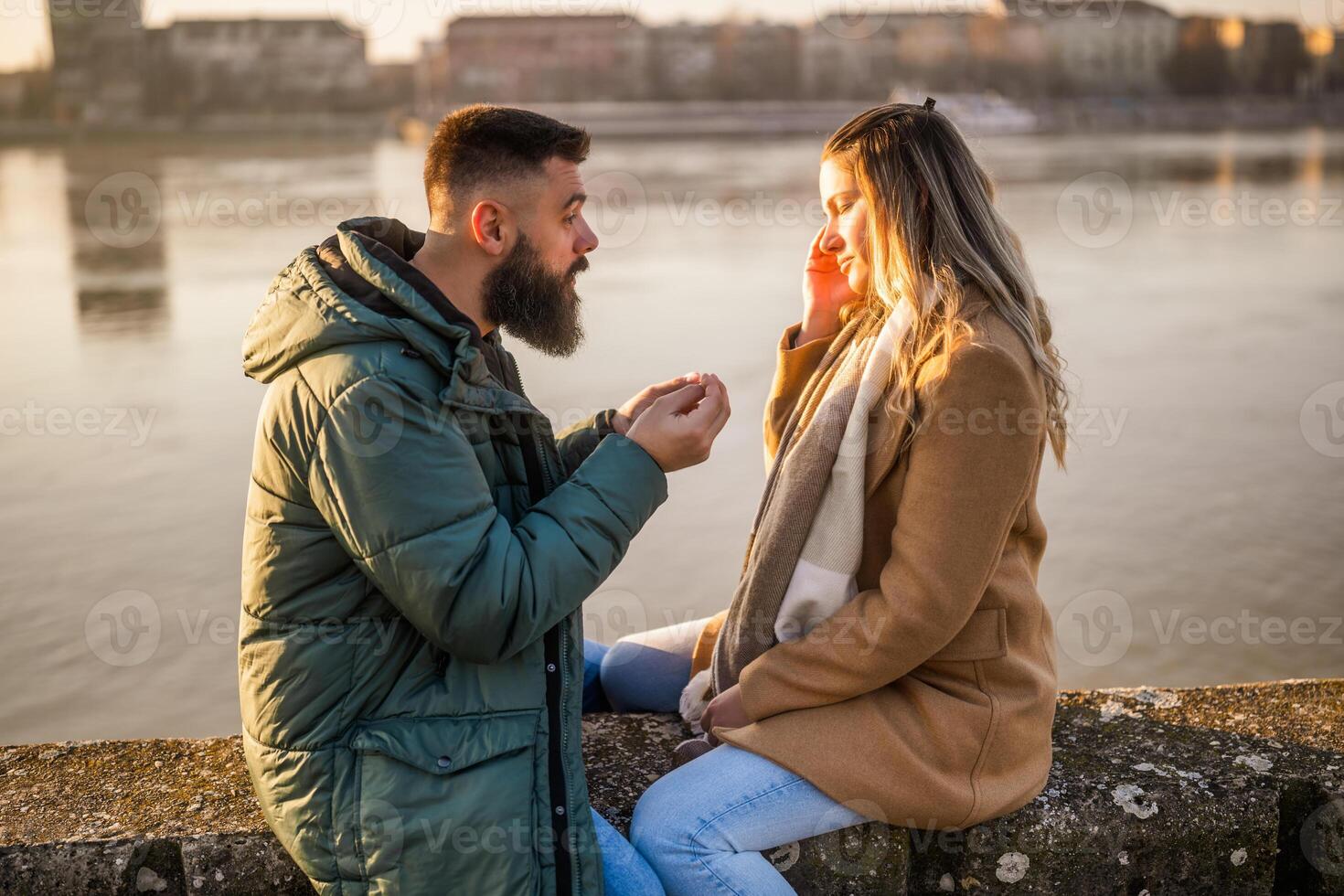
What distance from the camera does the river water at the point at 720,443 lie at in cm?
603

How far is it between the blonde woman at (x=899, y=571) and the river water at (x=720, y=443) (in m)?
0.50

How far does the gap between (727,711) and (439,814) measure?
545 mm

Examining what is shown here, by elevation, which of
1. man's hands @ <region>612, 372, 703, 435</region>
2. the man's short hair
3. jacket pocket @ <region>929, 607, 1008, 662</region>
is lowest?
jacket pocket @ <region>929, 607, 1008, 662</region>

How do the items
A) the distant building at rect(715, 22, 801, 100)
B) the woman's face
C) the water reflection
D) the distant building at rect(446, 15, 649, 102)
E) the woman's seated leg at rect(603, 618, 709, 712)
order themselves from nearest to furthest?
the woman's face, the woman's seated leg at rect(603, 618, 709, 712), the water reflection, the distant building at rect(446, 15, 649, 102), the distant building at rect(715, 22, 801, 100)

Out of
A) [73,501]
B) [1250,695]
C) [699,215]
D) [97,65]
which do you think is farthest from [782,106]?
[1250,695]

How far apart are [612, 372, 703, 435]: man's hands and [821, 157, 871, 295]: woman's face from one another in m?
0.35

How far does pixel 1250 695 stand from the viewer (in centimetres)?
247

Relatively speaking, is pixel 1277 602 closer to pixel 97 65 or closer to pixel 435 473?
pixel 435 473

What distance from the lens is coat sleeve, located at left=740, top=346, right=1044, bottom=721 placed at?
1.83 m

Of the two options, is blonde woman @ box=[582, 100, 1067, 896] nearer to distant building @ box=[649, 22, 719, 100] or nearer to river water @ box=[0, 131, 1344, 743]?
river water @ box=[0, 131, 1344, 743]

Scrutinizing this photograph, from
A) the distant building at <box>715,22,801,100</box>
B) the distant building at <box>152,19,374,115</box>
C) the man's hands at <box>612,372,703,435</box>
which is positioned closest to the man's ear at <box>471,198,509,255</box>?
the man's hands at <box>612,372,703,435</box>

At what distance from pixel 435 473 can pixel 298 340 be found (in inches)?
11.5

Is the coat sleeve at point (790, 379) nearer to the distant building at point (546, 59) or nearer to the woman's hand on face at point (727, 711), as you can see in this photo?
the woman's hand on face at point (727, 711)

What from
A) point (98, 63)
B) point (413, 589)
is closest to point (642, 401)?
point (413, 589)
